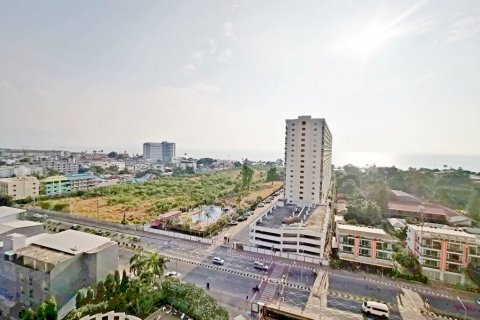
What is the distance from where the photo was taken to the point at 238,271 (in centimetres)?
3061

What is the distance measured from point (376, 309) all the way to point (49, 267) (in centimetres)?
2784

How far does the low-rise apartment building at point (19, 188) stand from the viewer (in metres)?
61.4

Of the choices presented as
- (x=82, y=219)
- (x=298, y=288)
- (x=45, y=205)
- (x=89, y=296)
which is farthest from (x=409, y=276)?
(x=45, y=205)

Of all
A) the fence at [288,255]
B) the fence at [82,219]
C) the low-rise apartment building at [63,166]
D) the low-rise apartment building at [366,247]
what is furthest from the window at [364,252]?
the low-rise apartment building at [63,166]

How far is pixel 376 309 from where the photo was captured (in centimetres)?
2259

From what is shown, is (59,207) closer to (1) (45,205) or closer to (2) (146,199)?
(1) (45,205)

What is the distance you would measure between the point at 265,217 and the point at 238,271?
39.0 ft

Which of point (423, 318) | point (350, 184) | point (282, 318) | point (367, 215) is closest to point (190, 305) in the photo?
point (282, 318)

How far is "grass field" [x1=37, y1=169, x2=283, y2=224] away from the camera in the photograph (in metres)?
54.6

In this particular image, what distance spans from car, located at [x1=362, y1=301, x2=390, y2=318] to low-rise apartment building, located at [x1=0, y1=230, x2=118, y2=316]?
24.0m

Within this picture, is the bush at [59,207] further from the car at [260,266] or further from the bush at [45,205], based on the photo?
the car at [260,266]

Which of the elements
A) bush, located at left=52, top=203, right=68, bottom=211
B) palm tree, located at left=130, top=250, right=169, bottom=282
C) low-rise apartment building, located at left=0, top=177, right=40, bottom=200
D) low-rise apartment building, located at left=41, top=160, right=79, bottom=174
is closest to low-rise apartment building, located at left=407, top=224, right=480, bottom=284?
palm tree, located at left=130, top=250, right=169, bottom=282

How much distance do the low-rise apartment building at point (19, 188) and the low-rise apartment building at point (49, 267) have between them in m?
44.9

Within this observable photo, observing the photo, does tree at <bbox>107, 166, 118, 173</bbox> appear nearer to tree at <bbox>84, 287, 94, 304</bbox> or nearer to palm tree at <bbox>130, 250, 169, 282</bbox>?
tree at <bbox>84, 287, 94, 304</bbox>
